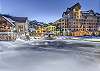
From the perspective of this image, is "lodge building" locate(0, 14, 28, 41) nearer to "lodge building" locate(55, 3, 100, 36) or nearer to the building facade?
the building facade

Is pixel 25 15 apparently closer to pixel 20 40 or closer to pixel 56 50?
pixel 20 40

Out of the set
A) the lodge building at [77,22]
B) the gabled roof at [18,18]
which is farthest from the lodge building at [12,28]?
the lodge building at [77,22]

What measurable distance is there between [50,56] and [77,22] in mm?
450

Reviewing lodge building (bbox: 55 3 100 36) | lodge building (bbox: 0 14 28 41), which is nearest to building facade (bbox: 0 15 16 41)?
lodge building (bbox: 0 14 28 41)

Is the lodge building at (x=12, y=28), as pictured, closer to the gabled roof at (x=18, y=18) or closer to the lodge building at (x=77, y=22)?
the gabled roof at (x=18, y=18)

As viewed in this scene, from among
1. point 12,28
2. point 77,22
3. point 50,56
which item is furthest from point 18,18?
point 77,22

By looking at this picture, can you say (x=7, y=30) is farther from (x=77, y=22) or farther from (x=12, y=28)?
(x=77, y=22)

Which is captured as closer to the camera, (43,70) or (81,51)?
(43,70)

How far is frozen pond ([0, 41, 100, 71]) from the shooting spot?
2.12 m

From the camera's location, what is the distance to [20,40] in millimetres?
2391

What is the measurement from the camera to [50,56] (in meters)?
2.35

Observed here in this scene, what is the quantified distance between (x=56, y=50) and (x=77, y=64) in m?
0.30

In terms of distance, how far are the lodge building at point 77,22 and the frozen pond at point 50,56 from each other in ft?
0.49

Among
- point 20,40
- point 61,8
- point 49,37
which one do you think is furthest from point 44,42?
point 61,8
